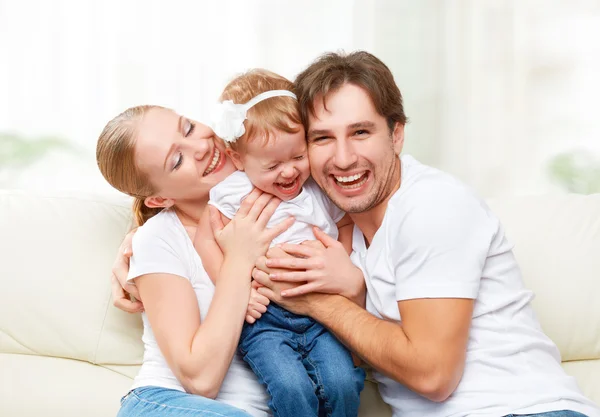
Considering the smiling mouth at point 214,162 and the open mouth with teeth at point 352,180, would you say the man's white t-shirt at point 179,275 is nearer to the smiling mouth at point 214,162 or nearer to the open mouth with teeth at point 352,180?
the smiling mouth at point 214,162

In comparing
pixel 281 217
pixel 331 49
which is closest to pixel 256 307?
pixel 281 217

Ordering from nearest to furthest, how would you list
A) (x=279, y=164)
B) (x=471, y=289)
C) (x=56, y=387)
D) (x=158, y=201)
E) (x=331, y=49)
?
(x=471, y=289)
(x=279, y=164)
(x=158, y=201)
(x=56, y=387)
(x=331, y=49)

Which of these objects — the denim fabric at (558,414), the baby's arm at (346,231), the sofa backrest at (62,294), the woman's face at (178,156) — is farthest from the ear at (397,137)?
the sofa backrest at (62,294)

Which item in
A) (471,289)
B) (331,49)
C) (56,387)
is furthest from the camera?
(331,49)

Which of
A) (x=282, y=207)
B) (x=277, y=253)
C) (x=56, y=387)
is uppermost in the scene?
(x=282, y=207)

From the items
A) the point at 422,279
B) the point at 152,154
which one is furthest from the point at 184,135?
the point at 422,279

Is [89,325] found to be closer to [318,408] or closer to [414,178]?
[318,408]

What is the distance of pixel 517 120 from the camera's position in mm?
3236

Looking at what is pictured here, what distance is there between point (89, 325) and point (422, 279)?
108 centimetres

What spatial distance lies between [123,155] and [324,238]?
57 cm

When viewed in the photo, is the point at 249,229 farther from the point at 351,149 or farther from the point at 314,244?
the point at 351,149

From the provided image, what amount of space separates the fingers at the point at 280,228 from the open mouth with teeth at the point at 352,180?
16 centimetres

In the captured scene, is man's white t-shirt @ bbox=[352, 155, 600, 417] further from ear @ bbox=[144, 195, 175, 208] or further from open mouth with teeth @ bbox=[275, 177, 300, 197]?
ear @ bbox=[144, 195, 175, 208]

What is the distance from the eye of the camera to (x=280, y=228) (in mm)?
1877
